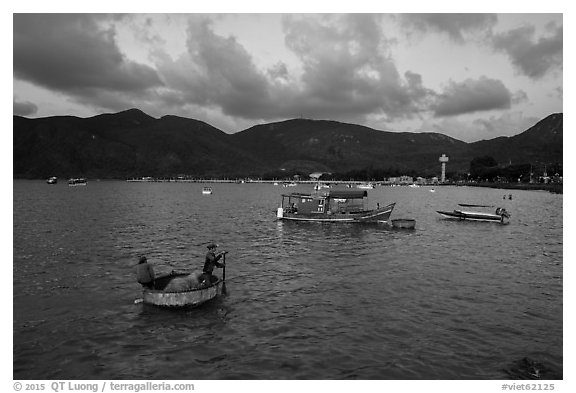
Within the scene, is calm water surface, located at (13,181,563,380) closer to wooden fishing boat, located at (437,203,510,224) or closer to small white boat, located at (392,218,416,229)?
small white boat, located at (392,218,416,229)

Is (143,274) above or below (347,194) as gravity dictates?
below

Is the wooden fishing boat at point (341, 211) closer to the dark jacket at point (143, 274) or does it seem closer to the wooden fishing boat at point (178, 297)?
the wooden fishing boat at point (178, 297)

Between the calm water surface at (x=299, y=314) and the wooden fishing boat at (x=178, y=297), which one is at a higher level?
the wooden fishing boat at (x=178, y=297)

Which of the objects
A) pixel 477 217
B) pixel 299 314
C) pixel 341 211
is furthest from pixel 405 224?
pixel 299 314

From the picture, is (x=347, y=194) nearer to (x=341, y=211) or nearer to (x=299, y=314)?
(x=341, y=211)

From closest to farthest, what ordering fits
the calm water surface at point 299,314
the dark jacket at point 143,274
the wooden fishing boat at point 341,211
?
the calm water surface at point 299,314 < the dark jacket at point 143,274 < the wooden fishing boat at point 341,211

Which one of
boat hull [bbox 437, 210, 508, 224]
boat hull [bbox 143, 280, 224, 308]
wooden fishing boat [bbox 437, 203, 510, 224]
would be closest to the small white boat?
wooden fishing boat [bbox 437, 203, 510, 224]

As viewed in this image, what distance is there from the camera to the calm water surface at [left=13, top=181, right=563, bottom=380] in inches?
608

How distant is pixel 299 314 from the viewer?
21.0m

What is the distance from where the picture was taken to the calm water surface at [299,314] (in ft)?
50.7

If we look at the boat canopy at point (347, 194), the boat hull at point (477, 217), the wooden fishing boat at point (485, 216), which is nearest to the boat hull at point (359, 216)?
the boat canopy at point (347, 194)

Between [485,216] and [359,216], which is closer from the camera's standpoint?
[359,216]

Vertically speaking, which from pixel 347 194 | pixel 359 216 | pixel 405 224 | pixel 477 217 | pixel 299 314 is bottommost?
pixel 299 314

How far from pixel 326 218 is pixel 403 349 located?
147ft
